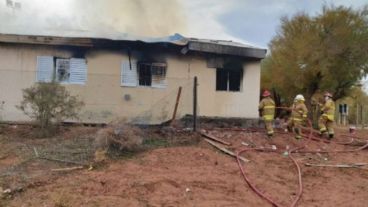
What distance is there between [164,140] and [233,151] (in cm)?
191

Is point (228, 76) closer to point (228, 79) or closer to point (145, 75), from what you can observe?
point (228, 79)

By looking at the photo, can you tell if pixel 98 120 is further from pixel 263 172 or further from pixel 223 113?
pixel 263 172

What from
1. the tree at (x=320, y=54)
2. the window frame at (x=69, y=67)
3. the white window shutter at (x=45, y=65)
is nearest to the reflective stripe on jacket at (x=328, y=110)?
the window frame at (x=69, y=67)

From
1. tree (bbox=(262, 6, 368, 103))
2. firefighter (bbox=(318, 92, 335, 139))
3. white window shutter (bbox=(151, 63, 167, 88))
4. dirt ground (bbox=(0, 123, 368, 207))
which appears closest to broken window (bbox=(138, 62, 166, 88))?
white window shutter (bbox=(151, 63, 167, 88))

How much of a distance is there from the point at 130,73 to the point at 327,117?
7.01 meters

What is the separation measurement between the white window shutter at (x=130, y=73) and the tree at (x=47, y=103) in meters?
3.25

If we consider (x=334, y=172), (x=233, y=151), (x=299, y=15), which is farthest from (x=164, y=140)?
(x=299, y=15)

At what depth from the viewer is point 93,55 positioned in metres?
16.7

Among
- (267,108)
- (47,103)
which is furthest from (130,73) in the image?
(267,108)

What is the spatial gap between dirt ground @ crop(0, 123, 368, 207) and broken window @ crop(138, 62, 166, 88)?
13.4ft

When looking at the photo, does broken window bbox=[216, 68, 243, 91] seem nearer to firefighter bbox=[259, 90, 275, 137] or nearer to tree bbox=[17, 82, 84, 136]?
firefighter bbox=[259, 90, 275, 137]

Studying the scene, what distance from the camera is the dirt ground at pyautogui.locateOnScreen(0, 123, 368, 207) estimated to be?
8984 millimetres

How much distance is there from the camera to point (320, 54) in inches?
1009

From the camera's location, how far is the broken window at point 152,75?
1716 centimetres
